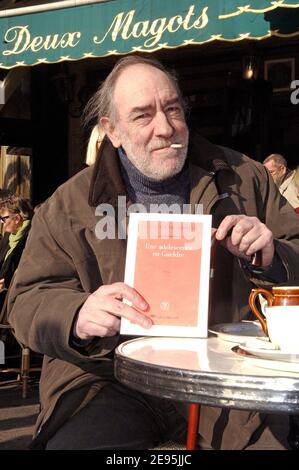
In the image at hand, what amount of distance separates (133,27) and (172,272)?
305 cm

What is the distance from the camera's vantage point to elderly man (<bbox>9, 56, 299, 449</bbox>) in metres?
2.02

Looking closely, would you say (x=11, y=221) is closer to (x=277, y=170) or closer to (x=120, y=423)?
(x=277, y=170)

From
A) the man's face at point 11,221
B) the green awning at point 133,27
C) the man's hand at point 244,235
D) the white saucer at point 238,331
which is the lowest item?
the white saucer at point 238,331

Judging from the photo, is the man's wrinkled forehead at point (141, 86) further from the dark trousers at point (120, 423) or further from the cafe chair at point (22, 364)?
the cafe chair at point (22, 364)

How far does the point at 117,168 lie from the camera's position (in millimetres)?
2340

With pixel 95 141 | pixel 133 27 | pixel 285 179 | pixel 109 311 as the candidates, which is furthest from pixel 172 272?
pixel 285 179

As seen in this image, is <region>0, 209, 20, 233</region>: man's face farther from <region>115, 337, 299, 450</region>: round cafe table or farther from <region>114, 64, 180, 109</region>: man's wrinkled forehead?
<region>115, 337, 299, 450</region>: round cafe table

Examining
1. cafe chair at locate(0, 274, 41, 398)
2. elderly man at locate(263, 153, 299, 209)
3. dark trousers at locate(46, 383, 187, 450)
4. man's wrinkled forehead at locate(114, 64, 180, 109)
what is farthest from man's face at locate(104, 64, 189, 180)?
cafe chair at locate(0, 274, 41, 398)

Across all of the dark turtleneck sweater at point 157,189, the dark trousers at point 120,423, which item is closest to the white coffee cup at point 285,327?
the dark trousers at point 120,423

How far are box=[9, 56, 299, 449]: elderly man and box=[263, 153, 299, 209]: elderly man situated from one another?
2.98 metres

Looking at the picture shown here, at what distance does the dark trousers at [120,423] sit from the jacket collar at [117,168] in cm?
57

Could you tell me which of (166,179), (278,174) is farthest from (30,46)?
(166,179)

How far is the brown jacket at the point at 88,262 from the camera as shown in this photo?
6.78 feet

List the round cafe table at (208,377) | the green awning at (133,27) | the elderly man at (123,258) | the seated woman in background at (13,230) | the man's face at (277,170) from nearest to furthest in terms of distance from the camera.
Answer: the round cafe table at (208,377), the elderly man at (123,258), the green awning at (133,27), the man's face at (277,170), the seated woman in background at (13,230)
